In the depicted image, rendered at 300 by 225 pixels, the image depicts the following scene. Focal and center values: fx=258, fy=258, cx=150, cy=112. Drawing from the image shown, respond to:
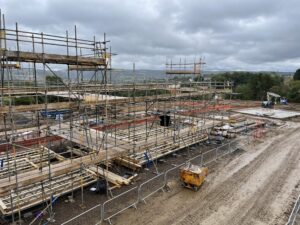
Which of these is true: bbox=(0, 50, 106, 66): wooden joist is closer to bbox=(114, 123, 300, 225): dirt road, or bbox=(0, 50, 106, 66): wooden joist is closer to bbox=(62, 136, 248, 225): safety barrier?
bbox=(62, 136, 248, 225): safety barrier

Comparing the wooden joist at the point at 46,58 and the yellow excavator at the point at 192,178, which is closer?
the wooden joist at the point at 46,58

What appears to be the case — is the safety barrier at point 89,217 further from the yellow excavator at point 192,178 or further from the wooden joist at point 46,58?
the wooden joist at point 46,58

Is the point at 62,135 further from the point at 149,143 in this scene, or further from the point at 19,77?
the point at 19,77

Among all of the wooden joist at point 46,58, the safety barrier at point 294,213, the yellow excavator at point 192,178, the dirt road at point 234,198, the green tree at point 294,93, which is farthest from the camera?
the green tree at point 294,93

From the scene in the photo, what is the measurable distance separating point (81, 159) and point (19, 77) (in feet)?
46.8

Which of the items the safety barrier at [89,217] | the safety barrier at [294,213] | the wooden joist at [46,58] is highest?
the wooden joist at [46,58]

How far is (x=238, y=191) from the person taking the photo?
10953 mm

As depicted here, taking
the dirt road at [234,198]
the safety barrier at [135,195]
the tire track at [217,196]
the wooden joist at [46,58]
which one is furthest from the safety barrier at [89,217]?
the wooden joist at [46,58]

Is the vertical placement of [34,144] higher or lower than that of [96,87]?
lower

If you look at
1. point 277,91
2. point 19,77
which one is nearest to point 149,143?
point 19,77

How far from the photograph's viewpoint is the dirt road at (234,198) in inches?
351

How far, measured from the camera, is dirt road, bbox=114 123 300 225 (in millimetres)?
8922

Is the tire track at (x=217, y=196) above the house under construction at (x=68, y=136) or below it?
below

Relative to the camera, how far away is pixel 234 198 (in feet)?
33.9
